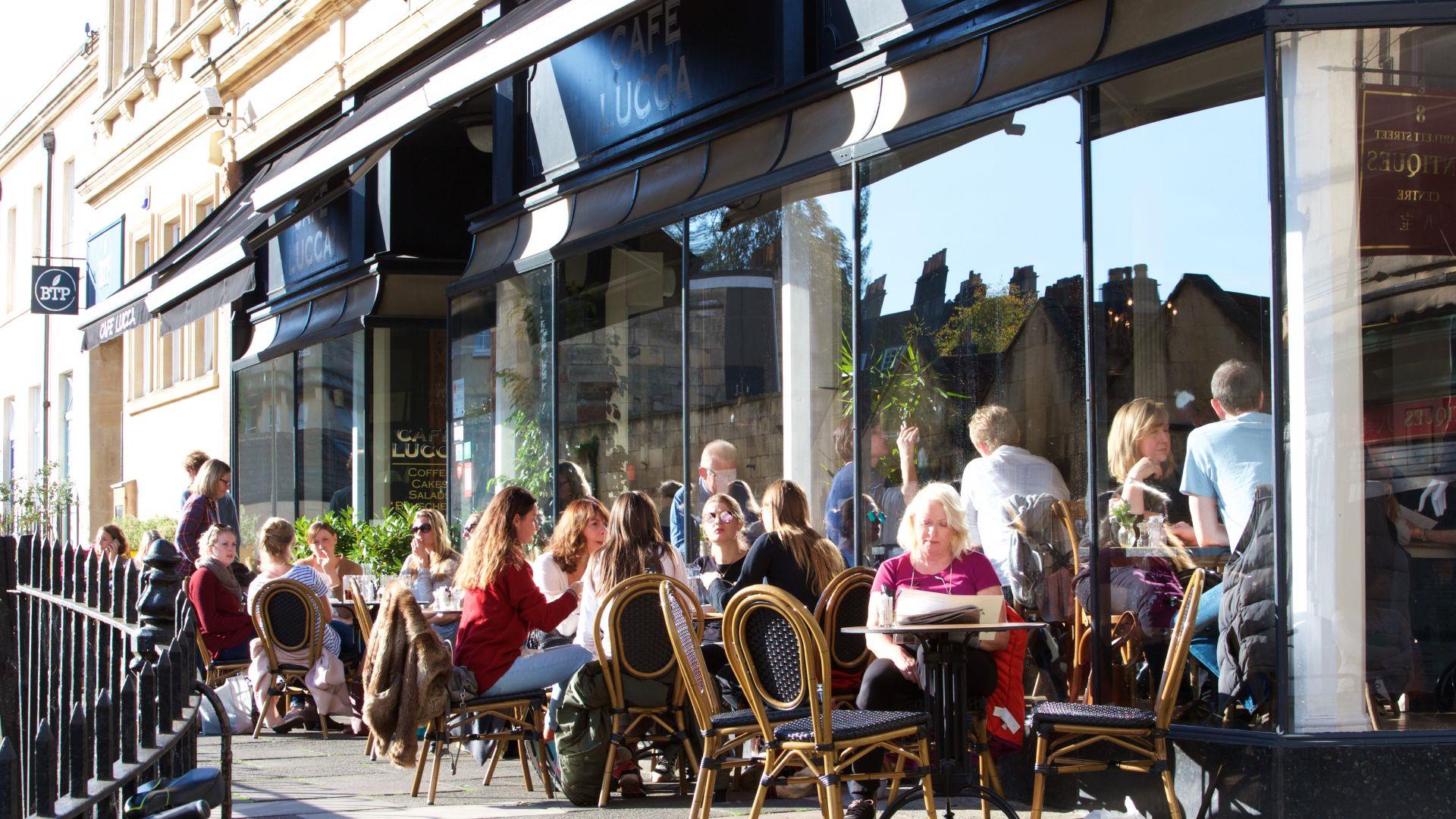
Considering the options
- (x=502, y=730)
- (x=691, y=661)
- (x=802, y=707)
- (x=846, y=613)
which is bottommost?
(x=502, y=730)

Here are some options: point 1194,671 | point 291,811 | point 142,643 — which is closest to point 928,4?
point 1194,671

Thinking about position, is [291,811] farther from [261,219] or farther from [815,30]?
[261,219]

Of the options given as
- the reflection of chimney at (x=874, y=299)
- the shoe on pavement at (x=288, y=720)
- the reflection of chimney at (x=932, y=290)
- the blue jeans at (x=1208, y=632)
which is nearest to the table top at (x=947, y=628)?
the blue jeans at (x=1208, y=632)

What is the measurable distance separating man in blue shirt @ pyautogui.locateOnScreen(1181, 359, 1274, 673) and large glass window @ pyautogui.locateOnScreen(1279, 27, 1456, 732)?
228mm

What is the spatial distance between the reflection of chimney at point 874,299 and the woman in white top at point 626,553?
5.85ft

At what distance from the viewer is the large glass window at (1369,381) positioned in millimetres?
6336

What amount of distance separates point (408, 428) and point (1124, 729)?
38.6 feet

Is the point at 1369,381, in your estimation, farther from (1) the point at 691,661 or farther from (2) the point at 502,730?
(2) the point at 502,730

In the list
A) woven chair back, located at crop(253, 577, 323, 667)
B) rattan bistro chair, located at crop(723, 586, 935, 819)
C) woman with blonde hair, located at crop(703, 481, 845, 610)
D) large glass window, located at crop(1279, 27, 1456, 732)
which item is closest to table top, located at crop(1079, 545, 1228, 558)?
large glass window, located at crop(1279, 27, 1456, 732)

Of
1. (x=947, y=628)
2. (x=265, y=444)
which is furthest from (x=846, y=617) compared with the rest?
(x=265, y=444)

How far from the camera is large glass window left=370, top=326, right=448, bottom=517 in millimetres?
16609

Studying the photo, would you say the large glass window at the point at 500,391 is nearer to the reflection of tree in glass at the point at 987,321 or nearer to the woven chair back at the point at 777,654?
the reflection of tree in glass at the point at 987,321

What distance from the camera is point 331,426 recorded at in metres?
18.0

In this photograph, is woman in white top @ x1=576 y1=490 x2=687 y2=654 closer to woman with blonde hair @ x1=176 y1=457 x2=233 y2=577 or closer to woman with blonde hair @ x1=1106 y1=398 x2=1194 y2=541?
woman with blonde hair @ x1=1106 y1=398 x2=1194 y2=541
